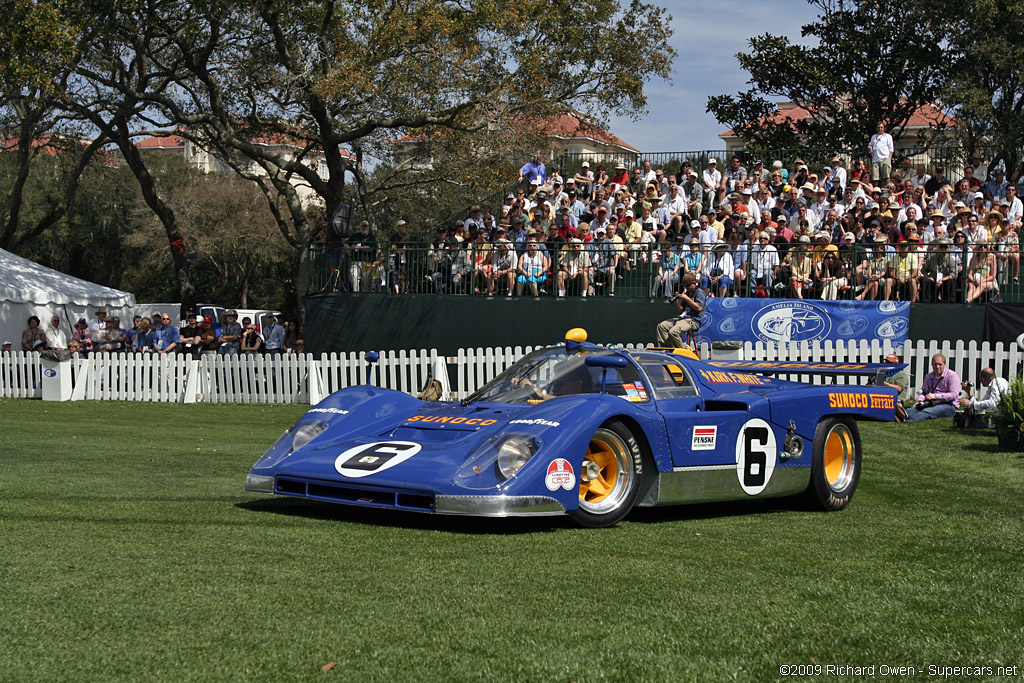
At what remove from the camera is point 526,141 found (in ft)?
87.2

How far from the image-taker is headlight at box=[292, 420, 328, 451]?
849 centimetres

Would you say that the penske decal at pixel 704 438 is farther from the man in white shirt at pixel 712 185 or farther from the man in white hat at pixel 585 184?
the man in white hat at pixel 585 184

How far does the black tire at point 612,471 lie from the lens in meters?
7.89

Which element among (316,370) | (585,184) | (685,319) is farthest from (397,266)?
(685,319)

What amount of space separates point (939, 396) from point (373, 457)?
11.2 metres

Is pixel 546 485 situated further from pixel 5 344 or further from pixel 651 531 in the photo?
pixel 5 344

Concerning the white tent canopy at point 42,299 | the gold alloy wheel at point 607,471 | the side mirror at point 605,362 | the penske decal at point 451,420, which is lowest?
the gold alloy wheel at point 607,471

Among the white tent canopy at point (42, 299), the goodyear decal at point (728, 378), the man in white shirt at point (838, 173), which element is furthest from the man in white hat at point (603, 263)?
the white tent canopy at point (42, 299)

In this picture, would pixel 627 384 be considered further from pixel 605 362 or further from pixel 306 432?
pixel 306 432

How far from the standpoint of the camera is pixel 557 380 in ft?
28.6

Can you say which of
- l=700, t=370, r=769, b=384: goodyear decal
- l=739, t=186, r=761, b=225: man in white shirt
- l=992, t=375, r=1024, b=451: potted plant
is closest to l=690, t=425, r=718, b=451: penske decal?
l=700, t=370, r=769, b=384: goodyear decal

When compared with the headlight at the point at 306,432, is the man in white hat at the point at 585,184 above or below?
above

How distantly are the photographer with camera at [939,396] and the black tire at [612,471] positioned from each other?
962 centimetres

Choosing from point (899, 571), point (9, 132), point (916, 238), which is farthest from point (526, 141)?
point (899, 571)
